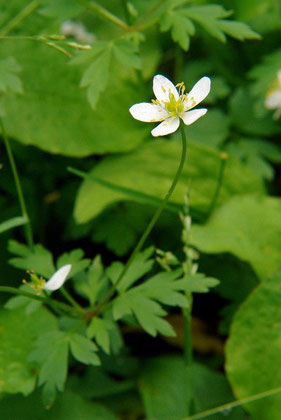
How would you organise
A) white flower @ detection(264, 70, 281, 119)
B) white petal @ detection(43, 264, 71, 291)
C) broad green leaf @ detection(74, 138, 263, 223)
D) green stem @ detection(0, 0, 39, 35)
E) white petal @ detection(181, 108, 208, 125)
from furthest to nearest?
white flower @ detection(264, 70, 281, 119), green stem @ detection(0, 0, 39, 35), broad green leaf @ detection(74, 138, 263, 223), white petal @ detection(43, 264, 71, 291), white petal @ detection(181, 108, 208, 125)

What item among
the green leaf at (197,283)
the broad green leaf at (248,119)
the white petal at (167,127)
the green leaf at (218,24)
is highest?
the green leaf at (218,24)

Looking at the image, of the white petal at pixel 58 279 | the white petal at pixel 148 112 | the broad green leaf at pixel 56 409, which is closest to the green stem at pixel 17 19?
the white petal at pixel 148 112

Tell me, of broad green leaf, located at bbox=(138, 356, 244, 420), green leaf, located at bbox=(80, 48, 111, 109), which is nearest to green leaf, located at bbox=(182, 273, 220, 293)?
broad green leaf, located at bbox=(138, 356, 244, 420)

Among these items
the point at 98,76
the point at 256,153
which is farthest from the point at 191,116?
the point at 256,153

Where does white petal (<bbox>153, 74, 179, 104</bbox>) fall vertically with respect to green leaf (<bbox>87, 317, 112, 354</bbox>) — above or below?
above

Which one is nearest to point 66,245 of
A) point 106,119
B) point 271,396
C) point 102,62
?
point 106,119

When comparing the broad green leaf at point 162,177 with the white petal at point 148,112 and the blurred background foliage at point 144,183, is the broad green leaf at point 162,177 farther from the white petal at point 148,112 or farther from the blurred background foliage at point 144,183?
the white petal at point 148,112

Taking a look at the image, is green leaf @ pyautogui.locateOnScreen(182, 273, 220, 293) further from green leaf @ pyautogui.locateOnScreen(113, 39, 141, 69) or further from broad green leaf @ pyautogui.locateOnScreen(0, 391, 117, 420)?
green leaf @ pyautogui.locateOnScreen(113, 39, 141, 69)
